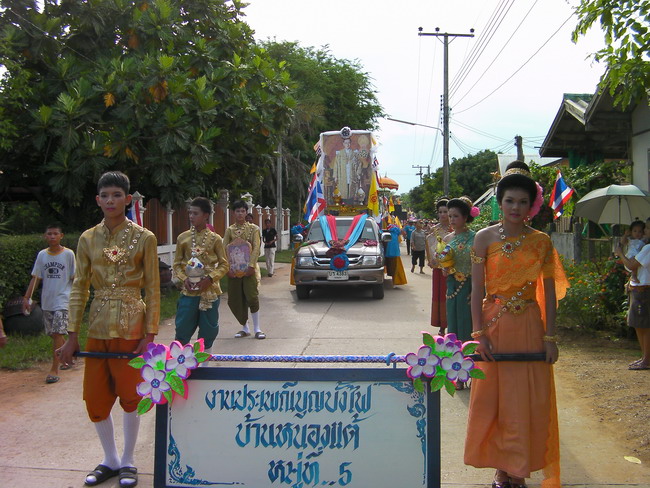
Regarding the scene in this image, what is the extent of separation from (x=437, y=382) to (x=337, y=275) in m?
9.26

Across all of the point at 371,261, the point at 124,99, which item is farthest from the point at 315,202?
the point at 124,99

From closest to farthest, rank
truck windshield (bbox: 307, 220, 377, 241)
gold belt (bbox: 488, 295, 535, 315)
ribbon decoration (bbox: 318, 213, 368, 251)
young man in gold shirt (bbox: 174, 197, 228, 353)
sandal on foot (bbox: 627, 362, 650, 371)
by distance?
gold belt (bbox: 488, 295, 535, 315) → young man in gold shirt (bbox: 174, 197, 228, 353) → sandal on foot (bbox: 627, 362, 650, 371) → ribbon decoration (bbox: 318, 213, 368, 251) → truck windshield (bbox: 307, 220, 377, 241)

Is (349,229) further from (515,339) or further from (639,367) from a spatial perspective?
(515,339)

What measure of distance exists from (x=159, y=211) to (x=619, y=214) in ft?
35.8

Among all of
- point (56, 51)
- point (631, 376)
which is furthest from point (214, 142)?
point (631, 376)

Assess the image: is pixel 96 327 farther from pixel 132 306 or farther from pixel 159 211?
pixel 159 211

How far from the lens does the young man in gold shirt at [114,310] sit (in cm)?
389

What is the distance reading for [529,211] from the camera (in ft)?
12.2

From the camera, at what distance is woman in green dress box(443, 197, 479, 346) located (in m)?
5.94

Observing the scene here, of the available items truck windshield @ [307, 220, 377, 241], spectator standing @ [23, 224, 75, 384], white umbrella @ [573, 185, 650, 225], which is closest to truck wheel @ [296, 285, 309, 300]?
truck windshield @ [307, 220, 377, 241]

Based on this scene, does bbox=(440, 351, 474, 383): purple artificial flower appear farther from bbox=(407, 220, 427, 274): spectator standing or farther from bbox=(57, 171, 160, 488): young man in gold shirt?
bbox=(407, 220, 427, 274): spectator standing

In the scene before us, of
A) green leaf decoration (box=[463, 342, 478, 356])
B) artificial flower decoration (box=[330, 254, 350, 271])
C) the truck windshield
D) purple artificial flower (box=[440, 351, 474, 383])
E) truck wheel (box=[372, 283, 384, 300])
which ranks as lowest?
truck wheel (box=[372, 283, 384, 300])

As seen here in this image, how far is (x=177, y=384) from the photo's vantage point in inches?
131

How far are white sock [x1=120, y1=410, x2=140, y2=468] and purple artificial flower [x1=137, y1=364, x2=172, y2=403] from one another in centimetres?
76
